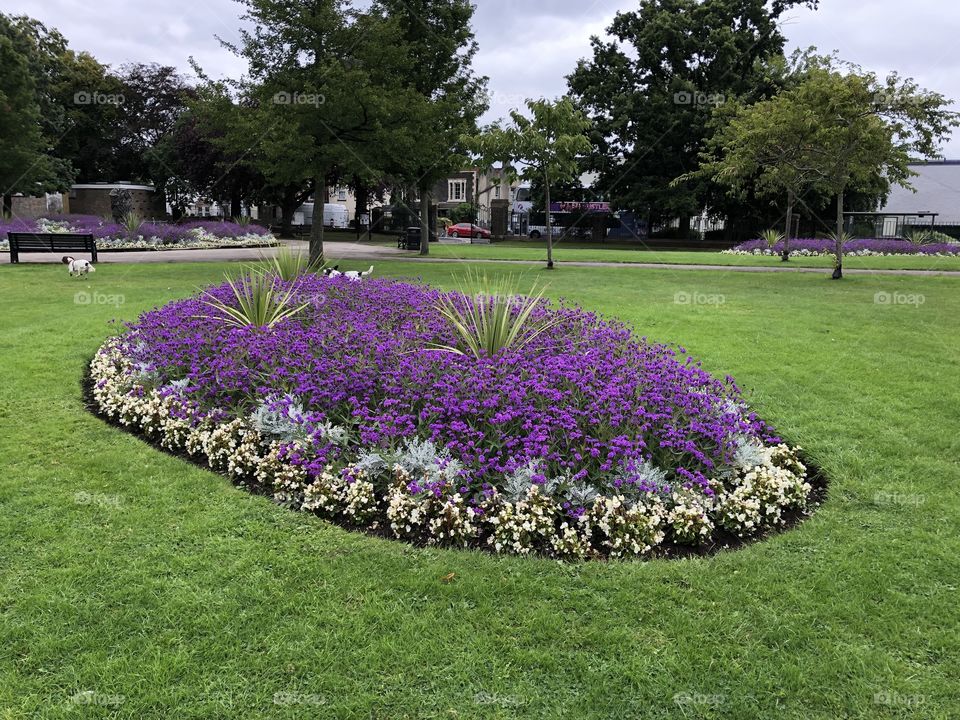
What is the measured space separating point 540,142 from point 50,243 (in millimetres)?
13684

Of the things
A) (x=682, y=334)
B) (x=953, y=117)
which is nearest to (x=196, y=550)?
(x=682, y=334)

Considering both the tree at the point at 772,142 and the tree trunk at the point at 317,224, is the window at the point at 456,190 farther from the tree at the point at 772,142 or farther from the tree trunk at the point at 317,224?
the tree trunk at the point at 317,224

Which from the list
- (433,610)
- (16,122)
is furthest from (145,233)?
(433,610)

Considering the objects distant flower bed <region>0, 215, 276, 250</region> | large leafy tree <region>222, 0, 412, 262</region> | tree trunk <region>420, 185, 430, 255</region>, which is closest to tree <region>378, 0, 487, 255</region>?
tree trunk <region>420, 185, 430, 255</region>

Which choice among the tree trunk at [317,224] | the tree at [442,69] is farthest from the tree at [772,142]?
the tree trunk at [317,224]

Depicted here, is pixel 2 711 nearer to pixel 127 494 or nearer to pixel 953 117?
pixel 127 494

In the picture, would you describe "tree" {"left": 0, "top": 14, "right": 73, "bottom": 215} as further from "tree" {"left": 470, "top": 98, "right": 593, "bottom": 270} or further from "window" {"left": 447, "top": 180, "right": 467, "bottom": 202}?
"window" {"left": 447, "top": 180, "right": 467, "bottom": 202}

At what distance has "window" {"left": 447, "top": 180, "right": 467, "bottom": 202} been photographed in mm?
75875

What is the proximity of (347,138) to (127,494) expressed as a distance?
45.4ft

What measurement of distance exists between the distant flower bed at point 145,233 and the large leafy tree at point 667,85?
24.2 m

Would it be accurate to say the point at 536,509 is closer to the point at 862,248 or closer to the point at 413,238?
the point at 413,238

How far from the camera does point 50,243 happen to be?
17.7 metres

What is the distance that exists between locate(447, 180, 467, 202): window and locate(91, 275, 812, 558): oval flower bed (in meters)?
71.9

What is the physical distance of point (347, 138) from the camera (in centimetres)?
1619
